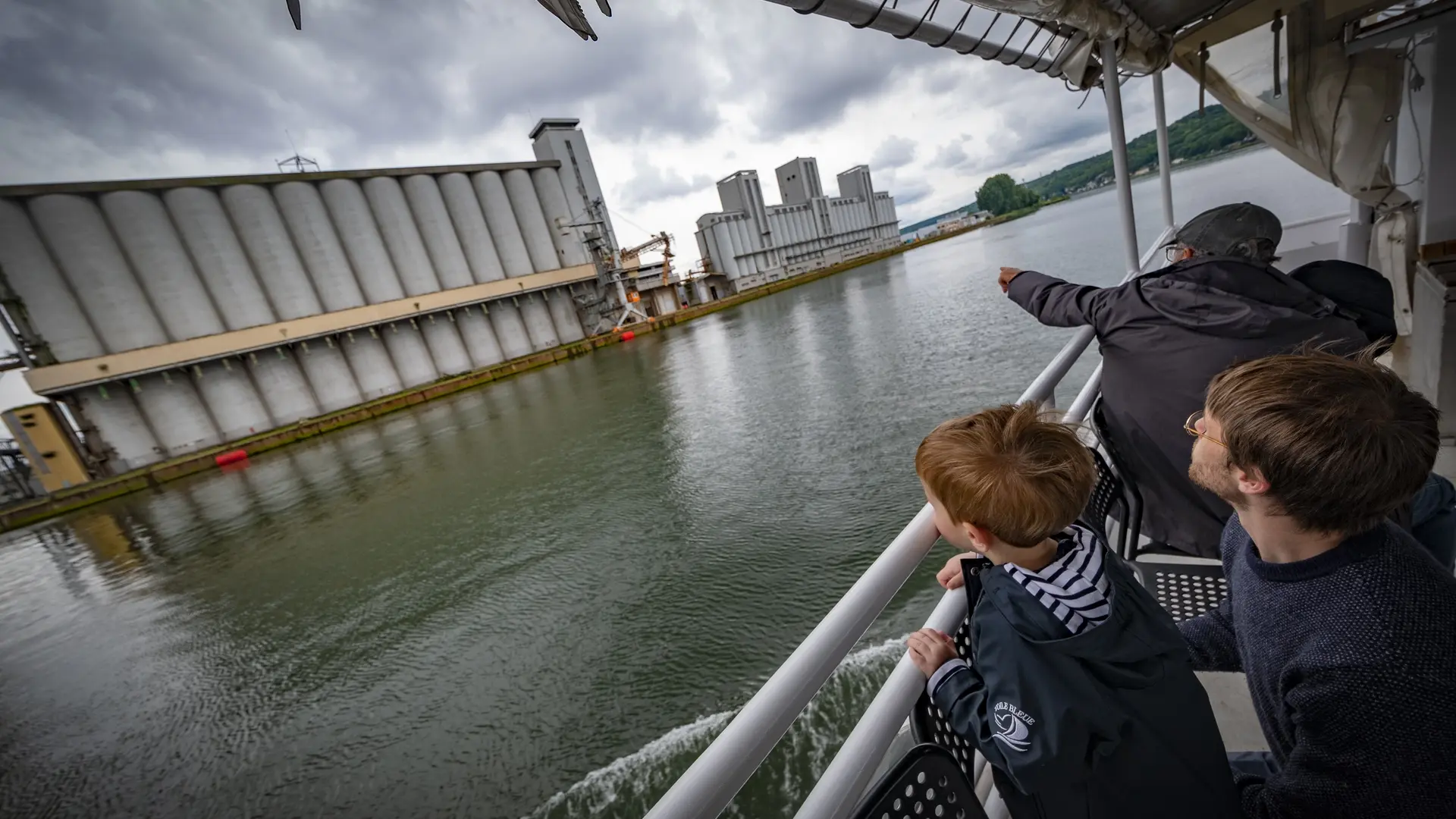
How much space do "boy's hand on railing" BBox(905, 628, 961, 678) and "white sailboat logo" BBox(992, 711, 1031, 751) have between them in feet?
0.35

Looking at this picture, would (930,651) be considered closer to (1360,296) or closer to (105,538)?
(1360,296)

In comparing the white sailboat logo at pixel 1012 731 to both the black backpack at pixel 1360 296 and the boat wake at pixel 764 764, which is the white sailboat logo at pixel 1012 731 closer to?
the black backpack at pixel 1360 296

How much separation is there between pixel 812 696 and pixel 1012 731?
0.30 m

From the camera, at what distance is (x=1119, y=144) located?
124 inches

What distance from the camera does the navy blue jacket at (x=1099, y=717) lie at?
71 cm

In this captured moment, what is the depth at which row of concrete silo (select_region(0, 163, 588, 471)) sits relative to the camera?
703 inches

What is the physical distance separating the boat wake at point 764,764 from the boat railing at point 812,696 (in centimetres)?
A: 170

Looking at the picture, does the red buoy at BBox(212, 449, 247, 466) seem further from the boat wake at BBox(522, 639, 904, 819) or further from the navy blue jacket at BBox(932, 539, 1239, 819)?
the navy blue jacket at BBox(932, 539, 1239, 819)

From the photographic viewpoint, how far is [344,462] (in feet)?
40.9

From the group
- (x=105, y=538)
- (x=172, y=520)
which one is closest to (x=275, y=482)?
(x=172, y=520)

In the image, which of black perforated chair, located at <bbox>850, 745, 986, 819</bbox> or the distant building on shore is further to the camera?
the distant building on shore

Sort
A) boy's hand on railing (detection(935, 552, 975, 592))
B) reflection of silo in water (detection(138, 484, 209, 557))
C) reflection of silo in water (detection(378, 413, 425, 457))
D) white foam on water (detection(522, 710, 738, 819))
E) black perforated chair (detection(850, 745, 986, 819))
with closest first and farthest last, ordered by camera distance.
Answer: black perforated chair (detection(850, 745, 986, 819)) → boy's hand on railing (detection(935, 552, 975, 592)) → white foam on water (detection(522, 710, 738, 819)) → reflection of silo in water (detection(138, 484, 209, 557)) → reflection of silo in water (detection(378, 413, 425, 457))

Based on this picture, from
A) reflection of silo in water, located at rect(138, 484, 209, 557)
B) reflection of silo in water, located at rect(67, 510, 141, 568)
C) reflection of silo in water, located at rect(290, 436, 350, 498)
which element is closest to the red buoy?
reflection of silo in water, located at rect(290, 436, 350, 498)

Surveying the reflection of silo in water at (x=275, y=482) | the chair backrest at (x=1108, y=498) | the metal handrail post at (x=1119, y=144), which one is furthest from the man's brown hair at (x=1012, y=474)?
the reflection of silo in water at (x=275, y=482)
